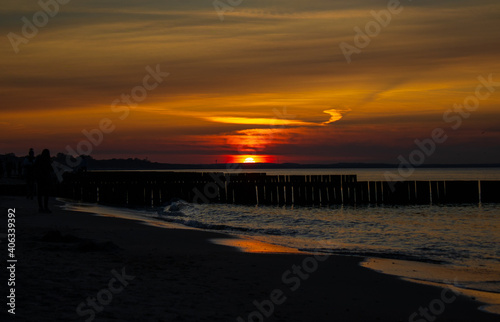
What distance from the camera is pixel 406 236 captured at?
21.4 meters

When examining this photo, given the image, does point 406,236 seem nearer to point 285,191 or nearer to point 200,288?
point 200,288

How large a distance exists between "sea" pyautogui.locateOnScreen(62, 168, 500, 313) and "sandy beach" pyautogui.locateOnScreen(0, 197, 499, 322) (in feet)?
3.76

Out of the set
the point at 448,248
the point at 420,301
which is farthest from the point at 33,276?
the point at 448,248

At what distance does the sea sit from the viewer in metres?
11.9

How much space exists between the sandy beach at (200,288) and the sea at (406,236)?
3.76 ft

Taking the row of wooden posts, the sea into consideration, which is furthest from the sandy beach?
the row of wooden posts

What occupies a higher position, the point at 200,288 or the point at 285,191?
the point at 285,191

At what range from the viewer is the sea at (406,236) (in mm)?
11875

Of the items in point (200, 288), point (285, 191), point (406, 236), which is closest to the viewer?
point (200, 288)

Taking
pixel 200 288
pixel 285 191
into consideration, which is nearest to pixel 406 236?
pixel 200 288

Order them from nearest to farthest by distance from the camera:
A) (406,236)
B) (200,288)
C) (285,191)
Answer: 1. (200,288)
2. (406,236)
3. (285,191)

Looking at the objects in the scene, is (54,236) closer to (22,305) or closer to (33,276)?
(33,276)

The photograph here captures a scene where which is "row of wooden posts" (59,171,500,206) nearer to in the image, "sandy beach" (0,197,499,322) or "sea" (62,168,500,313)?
"sea" (62,168,500,313)

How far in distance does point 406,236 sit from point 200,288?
14722mm
